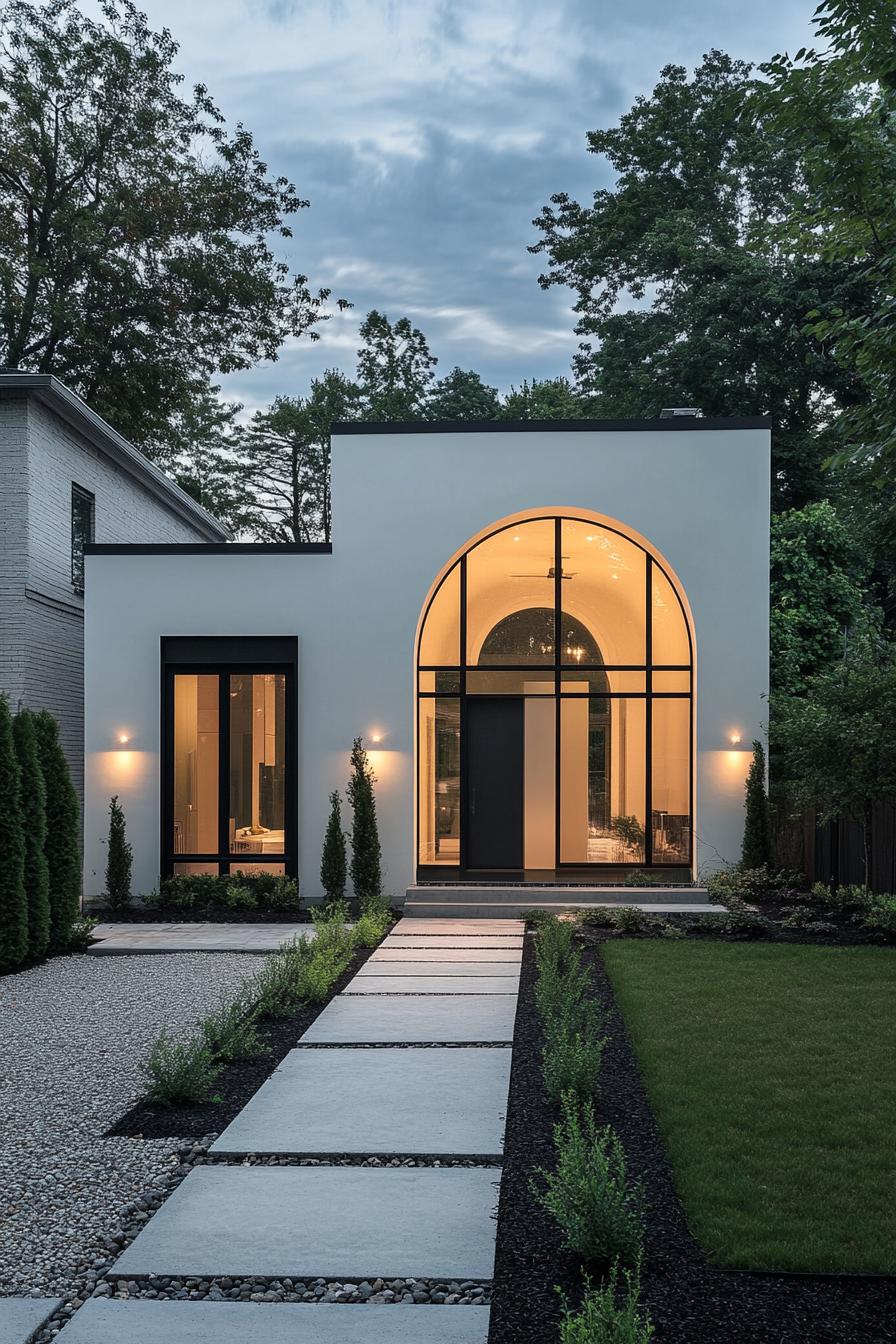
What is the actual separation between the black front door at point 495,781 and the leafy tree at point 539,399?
17238 millimetres

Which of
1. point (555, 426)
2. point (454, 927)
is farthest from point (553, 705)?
point (454, 927)

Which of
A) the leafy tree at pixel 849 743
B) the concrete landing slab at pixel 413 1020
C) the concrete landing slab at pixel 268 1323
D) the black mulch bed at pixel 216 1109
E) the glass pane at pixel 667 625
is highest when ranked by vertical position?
the glass pane at pixel 667 625

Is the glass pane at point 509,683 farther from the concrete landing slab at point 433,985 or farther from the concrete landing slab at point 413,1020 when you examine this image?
the concrete landing slab at point 413,1020

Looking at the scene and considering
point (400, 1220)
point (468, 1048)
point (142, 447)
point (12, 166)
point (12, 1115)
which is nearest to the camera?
point (400, 1220)

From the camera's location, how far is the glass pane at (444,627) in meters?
13.6

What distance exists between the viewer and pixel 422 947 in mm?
9883

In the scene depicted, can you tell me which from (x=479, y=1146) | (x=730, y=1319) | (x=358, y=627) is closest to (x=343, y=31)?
(x=358, y=627)

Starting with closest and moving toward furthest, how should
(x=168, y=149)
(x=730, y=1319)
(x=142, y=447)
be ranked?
(x=730, y=1319) < (x=168, y=149) < (x=142, y=447)

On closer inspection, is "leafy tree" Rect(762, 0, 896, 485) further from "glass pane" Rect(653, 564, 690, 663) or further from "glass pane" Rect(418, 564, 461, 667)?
"glass pane" Rect(418, 564, 461, 667)

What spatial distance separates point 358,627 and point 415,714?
1.27 m

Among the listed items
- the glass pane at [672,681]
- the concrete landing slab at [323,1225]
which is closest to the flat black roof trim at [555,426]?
the glass pane at [672,681]

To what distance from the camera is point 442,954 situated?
9469 mm

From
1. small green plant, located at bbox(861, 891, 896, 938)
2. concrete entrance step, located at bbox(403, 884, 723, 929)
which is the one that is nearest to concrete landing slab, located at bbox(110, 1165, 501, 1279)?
small green plant, located at bbox(861, 891, 896, 938)

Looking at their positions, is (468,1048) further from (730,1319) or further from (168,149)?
(168,149)
